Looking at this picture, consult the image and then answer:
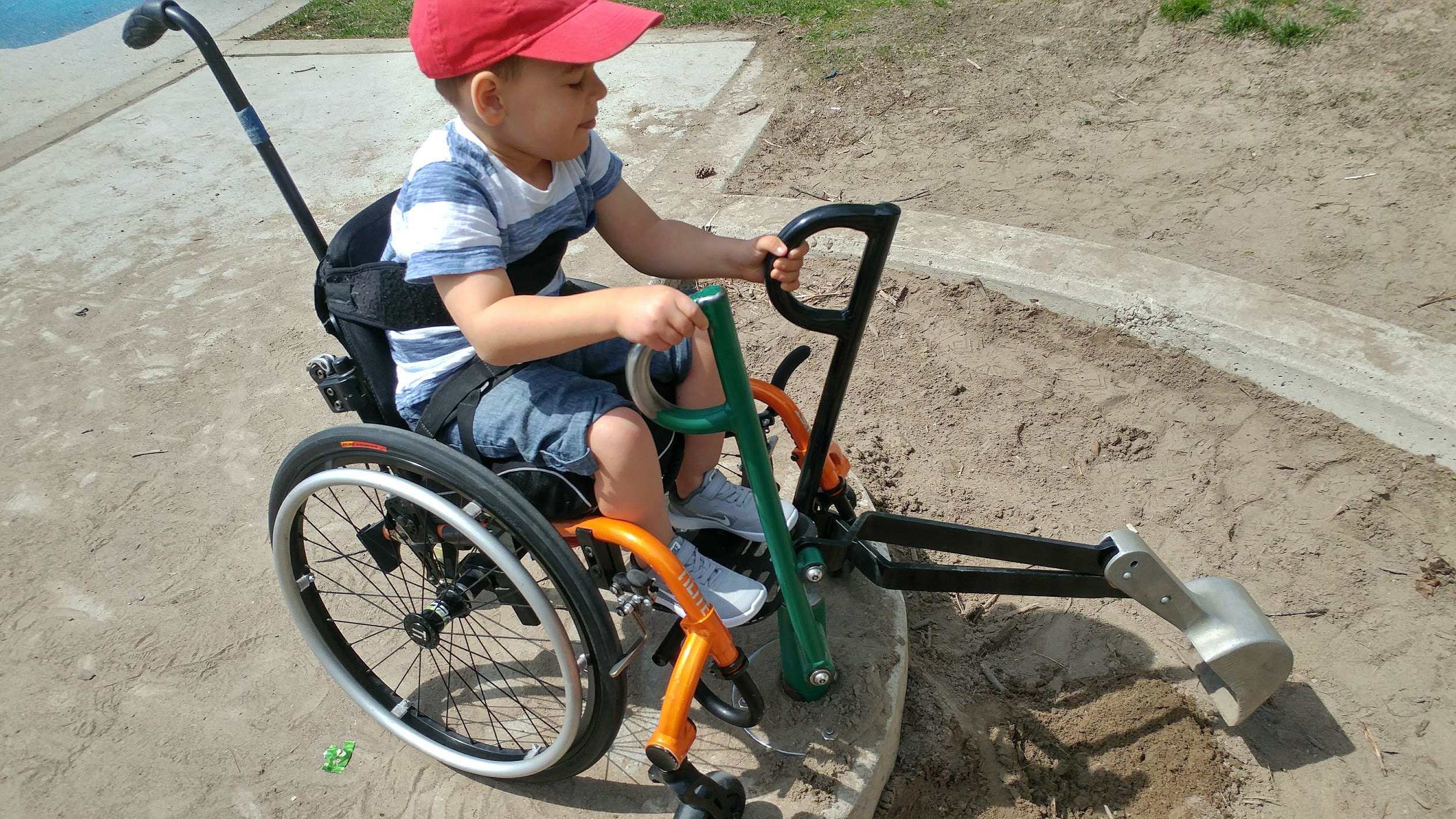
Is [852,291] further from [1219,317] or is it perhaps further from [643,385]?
[1219,317]

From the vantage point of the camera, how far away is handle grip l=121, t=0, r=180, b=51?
174cm

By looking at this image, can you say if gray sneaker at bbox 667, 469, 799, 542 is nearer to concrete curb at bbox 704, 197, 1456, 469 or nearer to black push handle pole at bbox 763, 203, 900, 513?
black push handle pole at bbox 763, 203, 900, 513

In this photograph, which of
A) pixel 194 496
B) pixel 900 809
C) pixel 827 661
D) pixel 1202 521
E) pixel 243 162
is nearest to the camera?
pixel 827 661

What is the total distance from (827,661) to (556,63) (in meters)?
1.15

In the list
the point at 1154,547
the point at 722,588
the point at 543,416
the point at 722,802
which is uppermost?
the point at 543,416

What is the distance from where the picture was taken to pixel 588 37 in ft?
4.62

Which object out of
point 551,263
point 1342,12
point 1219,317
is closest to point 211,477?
point 551,263

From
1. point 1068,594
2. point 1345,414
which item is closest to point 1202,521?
point 1345,414

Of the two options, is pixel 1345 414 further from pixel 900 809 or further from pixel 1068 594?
pixel 900 809

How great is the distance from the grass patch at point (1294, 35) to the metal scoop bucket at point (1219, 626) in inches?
127

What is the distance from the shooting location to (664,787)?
1838mm

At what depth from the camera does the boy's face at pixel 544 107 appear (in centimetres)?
147

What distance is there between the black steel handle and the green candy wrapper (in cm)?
135

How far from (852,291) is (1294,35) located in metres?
3.73
